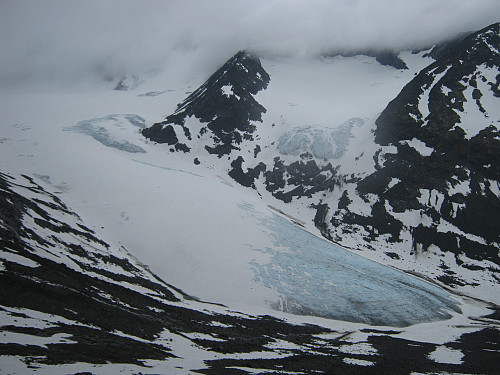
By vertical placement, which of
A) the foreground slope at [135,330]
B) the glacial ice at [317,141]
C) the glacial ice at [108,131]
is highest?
the glacial ice at [317,141]

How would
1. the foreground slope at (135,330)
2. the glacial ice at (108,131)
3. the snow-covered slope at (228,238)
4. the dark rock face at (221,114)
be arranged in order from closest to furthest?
the foreground slope at (135,330)
the snow-covered slope at (228,238)
the glacial ice at (108,131)
the dark rock face at (221,114)

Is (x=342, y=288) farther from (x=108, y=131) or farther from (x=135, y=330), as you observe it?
(x=108, y=131)

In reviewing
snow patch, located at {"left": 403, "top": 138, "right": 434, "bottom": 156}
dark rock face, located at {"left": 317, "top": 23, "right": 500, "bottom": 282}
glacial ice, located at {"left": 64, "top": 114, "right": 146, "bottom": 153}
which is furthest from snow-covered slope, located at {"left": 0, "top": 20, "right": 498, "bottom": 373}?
dark rock face, located at {"left": 317, "top": 23, "right": 500, "bottom": 282}

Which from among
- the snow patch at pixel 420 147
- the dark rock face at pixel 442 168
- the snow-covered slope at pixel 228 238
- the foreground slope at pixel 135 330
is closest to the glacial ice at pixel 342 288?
the snow-covered slope at pixel 228 238

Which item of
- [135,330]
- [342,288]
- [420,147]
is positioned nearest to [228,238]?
[342,288]

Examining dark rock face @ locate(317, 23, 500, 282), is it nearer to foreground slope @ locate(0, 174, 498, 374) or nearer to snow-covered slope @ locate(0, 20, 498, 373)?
snow-covered slope @ locate(0, 20, 498, 373)

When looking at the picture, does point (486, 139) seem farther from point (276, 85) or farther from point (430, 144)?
point (276, 85)

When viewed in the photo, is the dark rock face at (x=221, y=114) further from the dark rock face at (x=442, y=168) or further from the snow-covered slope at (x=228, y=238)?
the dark rock face at (x=442, y=168)

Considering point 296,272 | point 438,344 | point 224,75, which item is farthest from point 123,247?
point 224,75
